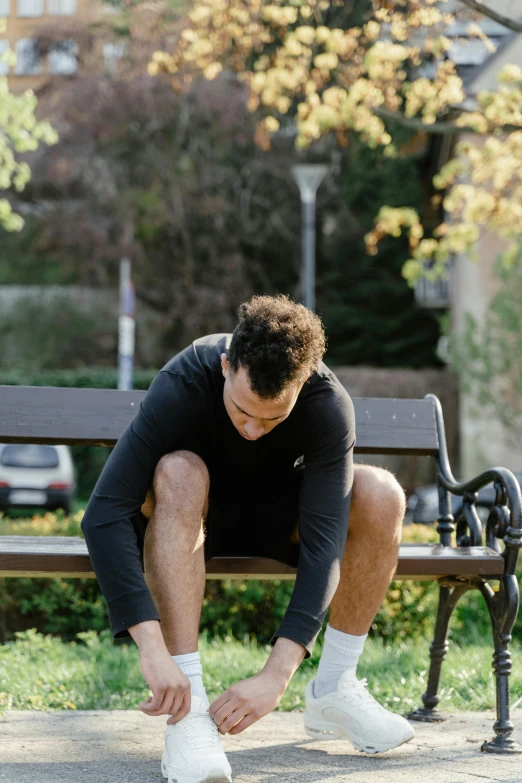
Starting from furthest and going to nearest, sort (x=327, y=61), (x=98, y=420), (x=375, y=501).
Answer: (x=327, y=61), (x=98, y=420), (x=375, y=501)

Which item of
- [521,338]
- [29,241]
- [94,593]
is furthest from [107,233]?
[94,593]

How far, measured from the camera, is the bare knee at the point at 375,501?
9.93 ft

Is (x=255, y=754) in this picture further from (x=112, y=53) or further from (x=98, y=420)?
(x=112, y=53)

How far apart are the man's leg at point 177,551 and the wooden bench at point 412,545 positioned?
323mm

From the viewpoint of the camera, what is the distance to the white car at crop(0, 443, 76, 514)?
657 inches

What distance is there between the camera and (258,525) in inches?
123

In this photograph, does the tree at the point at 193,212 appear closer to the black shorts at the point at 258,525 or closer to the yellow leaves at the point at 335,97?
the yellow leaves at the point at 335,97

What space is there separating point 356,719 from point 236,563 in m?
0.56

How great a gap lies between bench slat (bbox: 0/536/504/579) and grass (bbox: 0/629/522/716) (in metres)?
0.70

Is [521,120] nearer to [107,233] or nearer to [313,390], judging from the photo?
[313,390]

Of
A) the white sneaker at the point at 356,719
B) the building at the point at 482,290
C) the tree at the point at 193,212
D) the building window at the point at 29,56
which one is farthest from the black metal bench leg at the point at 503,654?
the building window at the point at 29,56

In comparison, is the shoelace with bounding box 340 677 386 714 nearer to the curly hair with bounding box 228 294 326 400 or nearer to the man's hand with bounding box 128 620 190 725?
the man's hand with bounding box 128 620 190 725

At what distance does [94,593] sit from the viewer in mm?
5285

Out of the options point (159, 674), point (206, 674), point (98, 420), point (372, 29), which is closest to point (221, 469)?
point (159, 674)
